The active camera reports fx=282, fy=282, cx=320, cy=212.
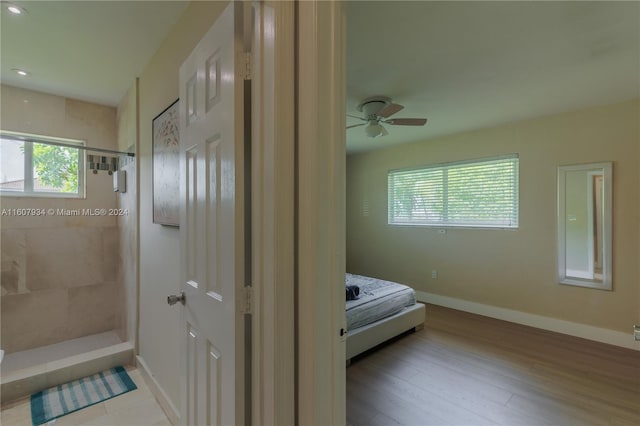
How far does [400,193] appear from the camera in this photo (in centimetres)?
479

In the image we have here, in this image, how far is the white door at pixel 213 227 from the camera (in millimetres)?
971

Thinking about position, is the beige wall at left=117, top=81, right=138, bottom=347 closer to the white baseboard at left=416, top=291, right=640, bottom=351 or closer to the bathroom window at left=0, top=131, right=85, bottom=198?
the bathroom window at left=0, top=131, right=85, bottom=198

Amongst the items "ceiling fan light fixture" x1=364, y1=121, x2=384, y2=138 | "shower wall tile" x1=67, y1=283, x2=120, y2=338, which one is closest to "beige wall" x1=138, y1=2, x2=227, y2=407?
"shower wall tile" x1=67, y1=283, x2=120, y2=338

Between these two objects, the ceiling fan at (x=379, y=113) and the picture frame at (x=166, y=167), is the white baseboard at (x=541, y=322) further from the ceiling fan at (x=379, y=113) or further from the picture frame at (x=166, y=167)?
the picture frame at (x=166, y=167)

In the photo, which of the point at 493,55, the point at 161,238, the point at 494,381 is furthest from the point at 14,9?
the point at 494,381

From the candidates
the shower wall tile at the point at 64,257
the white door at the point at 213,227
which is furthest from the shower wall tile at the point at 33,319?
the white door at the point at 213,227

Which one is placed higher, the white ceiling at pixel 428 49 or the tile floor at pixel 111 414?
the white ceiling at pixel 428 49

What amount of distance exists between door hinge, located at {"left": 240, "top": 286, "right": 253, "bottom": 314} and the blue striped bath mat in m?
1.97

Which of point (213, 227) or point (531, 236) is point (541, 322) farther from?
point (213, 227)

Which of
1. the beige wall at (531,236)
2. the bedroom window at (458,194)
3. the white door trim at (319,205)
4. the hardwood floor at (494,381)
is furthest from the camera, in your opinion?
the bedroom window at (458,194)

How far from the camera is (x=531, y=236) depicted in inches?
138

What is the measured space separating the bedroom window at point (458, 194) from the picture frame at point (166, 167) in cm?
372

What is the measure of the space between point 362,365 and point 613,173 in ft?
10.7

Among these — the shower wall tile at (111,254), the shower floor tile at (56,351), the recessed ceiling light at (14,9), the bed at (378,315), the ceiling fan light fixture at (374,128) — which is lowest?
the shower floor tile at (56,351)
